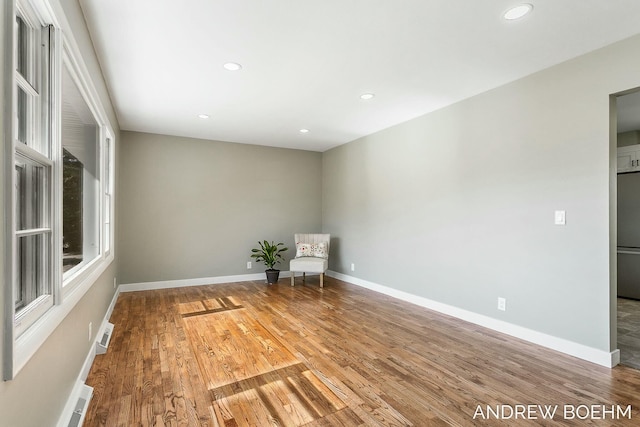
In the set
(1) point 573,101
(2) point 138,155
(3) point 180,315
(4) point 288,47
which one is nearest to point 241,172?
(2) point 138,155

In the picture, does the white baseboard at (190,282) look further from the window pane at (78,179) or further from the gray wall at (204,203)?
the window pane at (78,179)

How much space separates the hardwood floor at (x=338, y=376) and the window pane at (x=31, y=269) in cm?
91

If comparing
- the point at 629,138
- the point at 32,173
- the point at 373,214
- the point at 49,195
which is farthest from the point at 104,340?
the point at 629,138

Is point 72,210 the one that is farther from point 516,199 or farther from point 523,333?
point 523,333

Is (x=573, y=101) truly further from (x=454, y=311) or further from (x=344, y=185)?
(x=344, y=185)

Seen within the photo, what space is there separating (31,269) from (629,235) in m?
6.68

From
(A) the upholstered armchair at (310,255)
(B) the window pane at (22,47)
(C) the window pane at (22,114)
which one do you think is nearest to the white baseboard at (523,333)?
(A) the upholstered armchair at (310,255)

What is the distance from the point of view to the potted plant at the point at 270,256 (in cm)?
564

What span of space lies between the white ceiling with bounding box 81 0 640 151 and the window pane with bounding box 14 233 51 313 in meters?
1.58

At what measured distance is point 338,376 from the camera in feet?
7.73

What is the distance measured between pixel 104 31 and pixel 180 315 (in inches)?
115

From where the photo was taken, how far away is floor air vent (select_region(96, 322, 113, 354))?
2701 millimetres

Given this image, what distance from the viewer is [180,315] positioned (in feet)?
12.5

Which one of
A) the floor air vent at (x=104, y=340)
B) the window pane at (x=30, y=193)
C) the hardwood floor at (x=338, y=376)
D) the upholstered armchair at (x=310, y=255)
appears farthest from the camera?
the upholstered armchair at (x=310, y=255)
